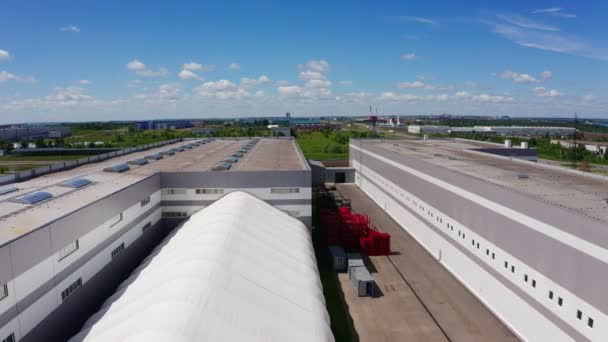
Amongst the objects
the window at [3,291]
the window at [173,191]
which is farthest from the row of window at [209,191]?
the window at [3,291]

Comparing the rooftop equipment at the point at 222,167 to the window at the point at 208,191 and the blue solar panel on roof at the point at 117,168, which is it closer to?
the window at the point at 208,191

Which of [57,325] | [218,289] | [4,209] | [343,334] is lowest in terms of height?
[343,334]

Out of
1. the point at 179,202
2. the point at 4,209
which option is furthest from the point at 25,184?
the point at 179,202

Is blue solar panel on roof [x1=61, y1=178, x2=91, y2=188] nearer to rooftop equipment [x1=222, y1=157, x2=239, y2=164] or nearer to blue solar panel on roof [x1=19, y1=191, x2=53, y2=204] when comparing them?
blue solar panel on roof [x1=19, y1=191, x2=53, y2=204]

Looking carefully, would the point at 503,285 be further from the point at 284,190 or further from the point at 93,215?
the point at 93,215

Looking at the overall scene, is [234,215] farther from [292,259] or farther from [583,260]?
[583,260]

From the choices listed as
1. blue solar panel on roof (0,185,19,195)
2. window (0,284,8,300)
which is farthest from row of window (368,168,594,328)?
blue solar panel on roof (0,185,19,195)
